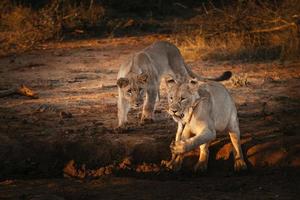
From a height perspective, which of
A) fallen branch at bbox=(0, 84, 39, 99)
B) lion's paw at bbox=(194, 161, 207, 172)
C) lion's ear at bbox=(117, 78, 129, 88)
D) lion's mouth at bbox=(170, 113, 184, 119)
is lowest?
fallen branch at bbox=(0, 84, 39, 99)

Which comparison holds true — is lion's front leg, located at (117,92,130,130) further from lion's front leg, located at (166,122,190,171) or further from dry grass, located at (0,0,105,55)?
dry grass, located at (0,0,105,55)

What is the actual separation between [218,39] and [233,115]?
662 centimetres

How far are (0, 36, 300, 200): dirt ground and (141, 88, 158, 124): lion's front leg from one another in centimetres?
11

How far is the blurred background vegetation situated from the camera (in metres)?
12.1

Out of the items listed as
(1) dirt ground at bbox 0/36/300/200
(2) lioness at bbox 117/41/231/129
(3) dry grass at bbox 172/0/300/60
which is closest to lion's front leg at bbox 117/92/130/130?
(2) lioness at bbox 117/41/231/129

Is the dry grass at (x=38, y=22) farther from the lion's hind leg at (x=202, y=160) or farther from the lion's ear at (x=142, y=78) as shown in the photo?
the lion's hind leg at (x=202, y=160)

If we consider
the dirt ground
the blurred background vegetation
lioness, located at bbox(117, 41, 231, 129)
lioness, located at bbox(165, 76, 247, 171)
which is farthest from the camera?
the blurred background vegetation

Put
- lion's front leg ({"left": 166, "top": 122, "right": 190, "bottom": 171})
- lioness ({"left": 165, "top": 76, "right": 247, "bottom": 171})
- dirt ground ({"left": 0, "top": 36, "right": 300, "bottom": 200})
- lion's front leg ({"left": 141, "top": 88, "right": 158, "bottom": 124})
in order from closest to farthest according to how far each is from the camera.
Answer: dirt ground ({"left": 0, "top": 36, "right": 300, "bottom": 200}), lioness ({"left": 165, "top": 76, "right": 247, "bottom": 171}), lion's front leg ({"left": 166, "top": 122, "right": 190, "bottom": 171}), lion's front leg ({"left": 141, "top": 88, "right": 158, "bottom": 124})

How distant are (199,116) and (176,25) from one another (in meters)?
10.3

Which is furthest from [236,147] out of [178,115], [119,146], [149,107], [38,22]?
[38,22]

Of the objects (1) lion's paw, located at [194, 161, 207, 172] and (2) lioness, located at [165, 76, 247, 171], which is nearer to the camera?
(2) lioness, located at [165, 76, 247, 171]

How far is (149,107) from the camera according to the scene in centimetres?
781

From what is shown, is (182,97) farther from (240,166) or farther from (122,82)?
(122,82)

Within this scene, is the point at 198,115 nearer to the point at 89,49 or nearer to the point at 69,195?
the point at 69,195
